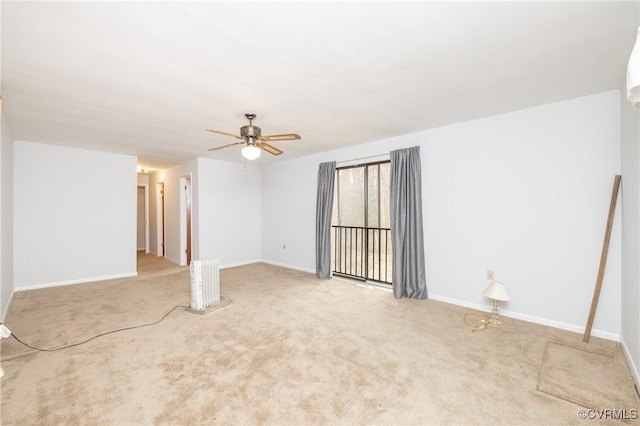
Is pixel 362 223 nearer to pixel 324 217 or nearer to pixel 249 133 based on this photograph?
pixel 324 217

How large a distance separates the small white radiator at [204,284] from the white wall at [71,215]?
277cm

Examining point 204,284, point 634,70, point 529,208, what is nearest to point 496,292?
point 529,208

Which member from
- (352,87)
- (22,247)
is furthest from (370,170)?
(22,247)

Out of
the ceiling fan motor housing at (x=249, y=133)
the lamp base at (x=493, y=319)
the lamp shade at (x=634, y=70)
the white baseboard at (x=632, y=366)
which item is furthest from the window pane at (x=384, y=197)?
the lamp shade at (x=634, y=70)

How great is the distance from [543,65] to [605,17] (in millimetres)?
556

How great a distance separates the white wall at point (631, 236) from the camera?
2099 mm

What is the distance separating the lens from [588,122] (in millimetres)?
2744

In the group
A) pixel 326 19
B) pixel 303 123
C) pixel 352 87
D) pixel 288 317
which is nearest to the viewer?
pixel 326 19

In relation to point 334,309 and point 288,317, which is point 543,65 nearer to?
point 334,309

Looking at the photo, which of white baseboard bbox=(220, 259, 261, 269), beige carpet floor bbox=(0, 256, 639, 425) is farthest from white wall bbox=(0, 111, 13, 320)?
white baseboard bbox=(220, 259, 261, 269)

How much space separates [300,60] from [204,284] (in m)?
2.84

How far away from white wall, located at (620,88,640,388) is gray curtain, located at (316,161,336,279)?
357 centimetres

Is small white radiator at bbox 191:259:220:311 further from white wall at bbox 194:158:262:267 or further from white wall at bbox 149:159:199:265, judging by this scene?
white wall at bbox 149:159:199:265

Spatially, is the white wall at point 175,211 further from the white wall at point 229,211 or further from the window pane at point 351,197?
the window pane at point 351,197
